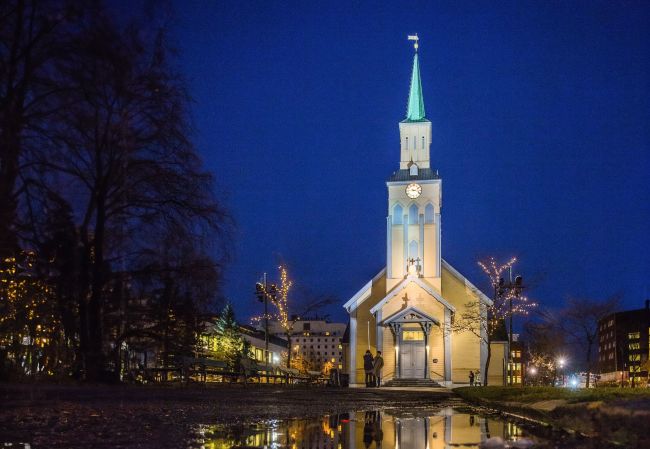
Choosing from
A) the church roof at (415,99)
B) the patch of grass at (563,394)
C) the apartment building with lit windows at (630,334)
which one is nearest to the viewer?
the patch of grass at (563,394)

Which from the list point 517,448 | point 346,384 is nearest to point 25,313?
point 517,448

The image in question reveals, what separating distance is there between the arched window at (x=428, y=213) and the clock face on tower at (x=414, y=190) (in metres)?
1.08

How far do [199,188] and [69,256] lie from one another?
4578 mm

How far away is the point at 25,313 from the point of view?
67.1ft

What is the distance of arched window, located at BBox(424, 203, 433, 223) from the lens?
49594mm

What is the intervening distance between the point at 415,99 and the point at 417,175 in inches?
283

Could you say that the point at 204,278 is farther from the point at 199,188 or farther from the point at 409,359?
the point at 409,359

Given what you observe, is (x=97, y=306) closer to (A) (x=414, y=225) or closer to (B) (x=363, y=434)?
(B) (x=363, y=434)

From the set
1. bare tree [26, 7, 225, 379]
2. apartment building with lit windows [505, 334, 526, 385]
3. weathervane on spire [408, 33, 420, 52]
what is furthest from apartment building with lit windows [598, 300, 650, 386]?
bare tree [26, 7, 225, 379]

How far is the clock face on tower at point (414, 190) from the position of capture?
163ft

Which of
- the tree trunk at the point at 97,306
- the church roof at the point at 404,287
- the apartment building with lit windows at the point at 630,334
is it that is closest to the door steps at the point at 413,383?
the church roof at the point at 404,287

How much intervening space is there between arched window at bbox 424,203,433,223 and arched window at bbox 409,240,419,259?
167cm

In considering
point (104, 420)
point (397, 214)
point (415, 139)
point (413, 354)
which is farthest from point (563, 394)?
point (415, 139)

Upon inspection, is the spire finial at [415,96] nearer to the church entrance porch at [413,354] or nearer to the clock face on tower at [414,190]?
the clock face on tower at [414,190]
